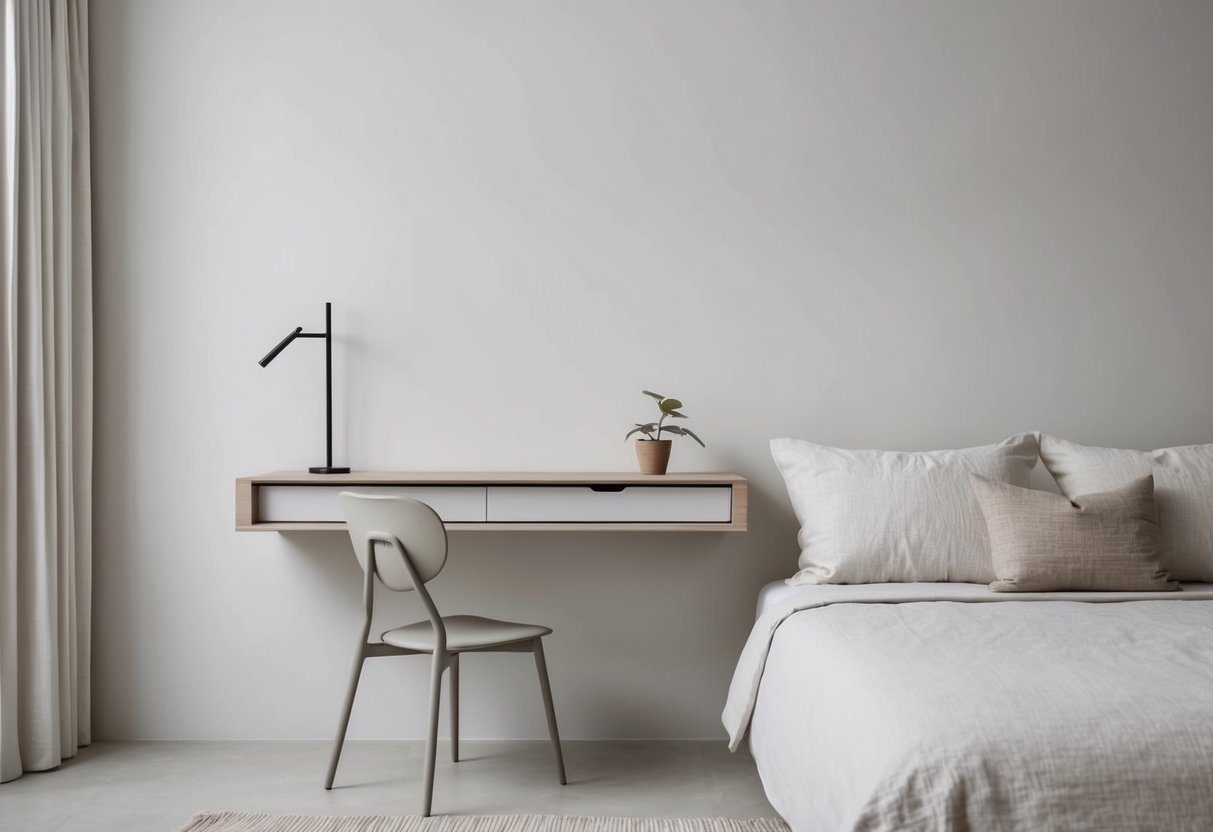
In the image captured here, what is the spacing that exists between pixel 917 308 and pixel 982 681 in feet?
5.55

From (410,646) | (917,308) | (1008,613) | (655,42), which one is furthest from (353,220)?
(1008,613)

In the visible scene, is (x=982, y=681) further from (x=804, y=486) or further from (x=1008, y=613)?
(x=804, y=486)

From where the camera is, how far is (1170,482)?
2.65 m

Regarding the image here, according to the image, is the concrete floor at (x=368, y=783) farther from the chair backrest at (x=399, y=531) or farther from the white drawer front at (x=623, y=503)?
the white drawer front at (x=623, y=503)

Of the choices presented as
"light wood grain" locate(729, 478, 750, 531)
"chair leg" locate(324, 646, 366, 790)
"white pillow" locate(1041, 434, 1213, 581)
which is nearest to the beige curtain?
"chair leg" locate(324, 646, 366, 790)

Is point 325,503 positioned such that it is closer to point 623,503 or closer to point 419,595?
point 419,595

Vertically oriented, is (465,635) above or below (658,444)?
below

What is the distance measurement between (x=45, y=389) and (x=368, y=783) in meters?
1.47

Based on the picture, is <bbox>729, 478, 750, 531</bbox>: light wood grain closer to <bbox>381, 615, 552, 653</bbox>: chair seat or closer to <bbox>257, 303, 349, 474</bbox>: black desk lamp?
<bbox>381, 615, 552, 653</bbox>: chair seat

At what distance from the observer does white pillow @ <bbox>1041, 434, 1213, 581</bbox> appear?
2.56 metres

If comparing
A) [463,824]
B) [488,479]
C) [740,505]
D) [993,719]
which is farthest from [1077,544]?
[463,824]

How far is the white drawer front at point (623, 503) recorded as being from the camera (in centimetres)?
271

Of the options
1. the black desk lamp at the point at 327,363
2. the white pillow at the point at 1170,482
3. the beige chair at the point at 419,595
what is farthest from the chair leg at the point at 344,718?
the white pillow at the point at 1170,482

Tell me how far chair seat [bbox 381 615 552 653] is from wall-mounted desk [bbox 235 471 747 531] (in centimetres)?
27
